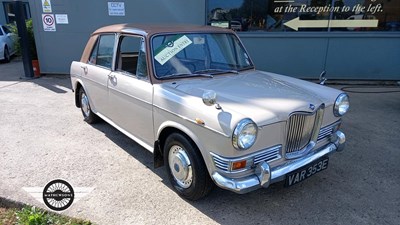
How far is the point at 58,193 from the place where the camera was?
3.23 metres

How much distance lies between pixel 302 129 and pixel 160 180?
5.51ft

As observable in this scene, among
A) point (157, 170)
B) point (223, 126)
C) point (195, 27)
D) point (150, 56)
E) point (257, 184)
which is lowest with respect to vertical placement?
point (157, 170)

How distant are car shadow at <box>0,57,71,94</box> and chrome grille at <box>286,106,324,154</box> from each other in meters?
6.32

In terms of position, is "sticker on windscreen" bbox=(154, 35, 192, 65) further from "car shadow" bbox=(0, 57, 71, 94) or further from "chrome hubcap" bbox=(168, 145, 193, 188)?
"car shadow" bbox=(0, 57, 71, 94)

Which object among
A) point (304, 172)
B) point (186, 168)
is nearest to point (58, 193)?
point (186, 168)

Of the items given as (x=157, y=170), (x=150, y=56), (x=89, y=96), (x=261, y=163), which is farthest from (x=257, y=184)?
(x=89, y=96)

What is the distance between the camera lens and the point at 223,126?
2.54m

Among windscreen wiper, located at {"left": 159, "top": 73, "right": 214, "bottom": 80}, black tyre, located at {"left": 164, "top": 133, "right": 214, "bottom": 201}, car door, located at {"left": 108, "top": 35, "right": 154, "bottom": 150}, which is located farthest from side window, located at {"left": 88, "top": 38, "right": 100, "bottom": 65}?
black tyre, located at {"left": 164, "top": 133, "right": 214, "bottom": 201}

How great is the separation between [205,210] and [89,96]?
2908 millimetres

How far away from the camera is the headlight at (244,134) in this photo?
98.1 inches

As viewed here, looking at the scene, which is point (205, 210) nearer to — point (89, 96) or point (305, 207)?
point (305, 207)

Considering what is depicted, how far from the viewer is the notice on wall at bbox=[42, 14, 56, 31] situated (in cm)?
878

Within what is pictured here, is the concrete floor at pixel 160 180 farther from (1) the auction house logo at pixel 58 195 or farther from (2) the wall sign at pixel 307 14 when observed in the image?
(2) the wall sign at pixel 307 14

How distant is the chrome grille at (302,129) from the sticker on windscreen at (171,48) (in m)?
1.53
